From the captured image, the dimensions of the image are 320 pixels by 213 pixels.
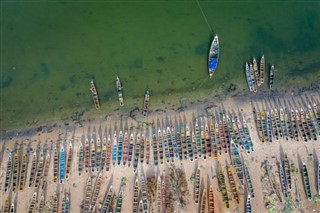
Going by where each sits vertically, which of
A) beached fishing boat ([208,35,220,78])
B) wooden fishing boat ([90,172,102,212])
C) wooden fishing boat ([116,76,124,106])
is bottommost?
wooden fishing boat ([90,172,102,212])

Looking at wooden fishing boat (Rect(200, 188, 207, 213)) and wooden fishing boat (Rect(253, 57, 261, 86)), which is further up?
wooden fishing boat (Rect(253, 57, 261, 86))

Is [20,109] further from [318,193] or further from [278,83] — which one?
[318,193]

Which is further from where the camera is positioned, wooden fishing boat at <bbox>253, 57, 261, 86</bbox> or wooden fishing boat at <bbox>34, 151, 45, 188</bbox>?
wooden fishing boat at <bbox>253, 57, 261, 86</bbox>

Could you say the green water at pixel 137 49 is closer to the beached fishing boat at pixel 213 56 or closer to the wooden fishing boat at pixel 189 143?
the beached fishing boat at pixel 213 56

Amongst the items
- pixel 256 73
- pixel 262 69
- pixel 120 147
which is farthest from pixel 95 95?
pixel 262 69

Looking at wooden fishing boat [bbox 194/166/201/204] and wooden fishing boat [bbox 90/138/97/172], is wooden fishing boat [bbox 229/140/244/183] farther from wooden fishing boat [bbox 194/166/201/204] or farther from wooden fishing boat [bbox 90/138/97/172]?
wooden fishing boat [bbox 90/138/97/172]

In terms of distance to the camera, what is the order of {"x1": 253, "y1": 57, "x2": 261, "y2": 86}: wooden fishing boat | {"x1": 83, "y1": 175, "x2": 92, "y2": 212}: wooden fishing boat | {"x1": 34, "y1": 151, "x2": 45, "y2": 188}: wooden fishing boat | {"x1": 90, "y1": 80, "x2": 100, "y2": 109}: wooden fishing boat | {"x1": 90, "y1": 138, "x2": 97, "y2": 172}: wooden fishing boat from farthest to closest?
{"x1": 90, "y1": 80, "x2": 100, "y2": 109}: wooden fishing boat → {"x1": 253, "y1": 57, "x2": 261, "y2": 86}: wooden fishing boat → {"x1": 90, "y1": 138, "x2": 97, "y2": 172}: wooden fishing boat → {"x1": 34, "y1": 151, "x2": 45, "y2": 188}: wooden fishing boat → {"x1": 83, "y1": 175, "x2": 92, "y2": 212}: wooden fishing boat

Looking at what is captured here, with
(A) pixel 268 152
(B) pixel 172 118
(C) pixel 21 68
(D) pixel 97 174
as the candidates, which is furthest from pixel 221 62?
(C) pixel 21 68

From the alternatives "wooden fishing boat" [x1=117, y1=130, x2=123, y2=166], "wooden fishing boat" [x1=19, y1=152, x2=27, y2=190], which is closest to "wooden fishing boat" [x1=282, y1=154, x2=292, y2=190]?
"wooden fishing boat" [x1=117, y1=130, x2=123, y2=166]
